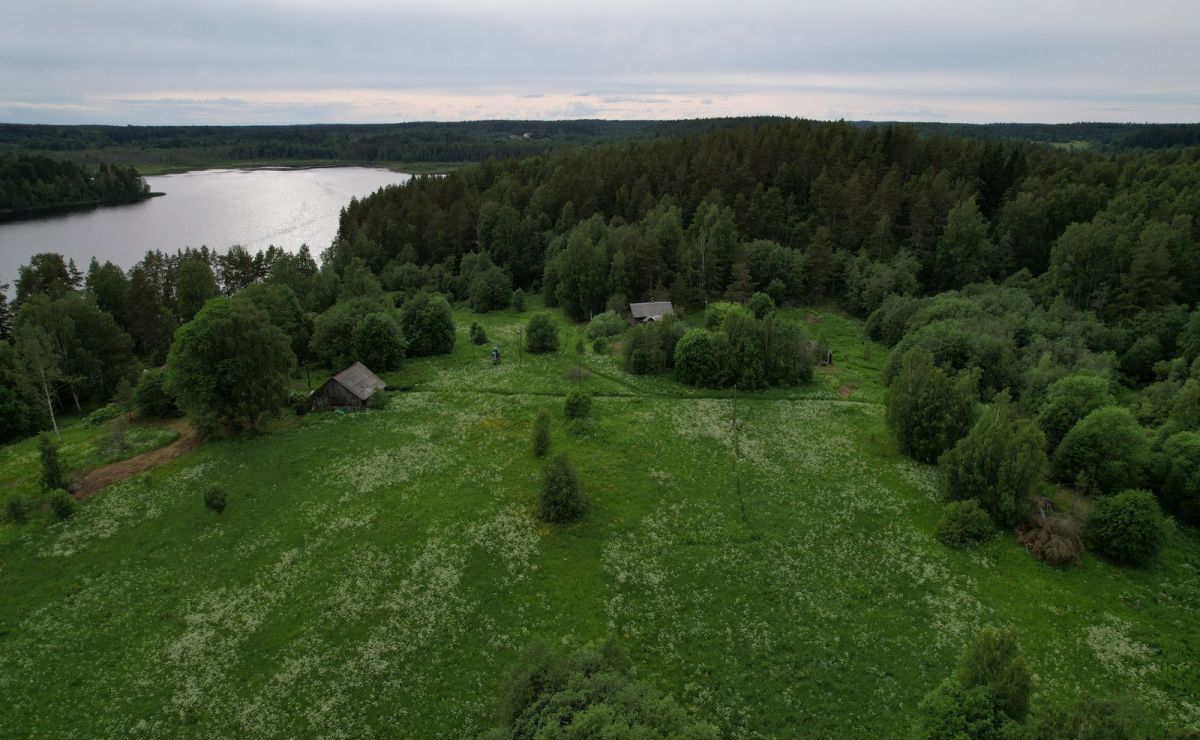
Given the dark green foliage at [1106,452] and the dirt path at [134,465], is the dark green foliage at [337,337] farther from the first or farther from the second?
the dark green foliage at [1106,452]

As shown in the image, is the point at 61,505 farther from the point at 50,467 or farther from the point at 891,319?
the point at 891,319

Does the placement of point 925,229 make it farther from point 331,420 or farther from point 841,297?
point 331,420

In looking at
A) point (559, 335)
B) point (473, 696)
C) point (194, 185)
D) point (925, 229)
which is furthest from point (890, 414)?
point (194, 185)

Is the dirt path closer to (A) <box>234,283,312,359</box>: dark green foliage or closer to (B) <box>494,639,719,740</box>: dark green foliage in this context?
(A) <box>234,283,312,359</box>: dark green foliage

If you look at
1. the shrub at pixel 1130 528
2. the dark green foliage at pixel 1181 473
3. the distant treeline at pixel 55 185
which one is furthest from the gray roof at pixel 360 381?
the distant treeline at pixel 55 185

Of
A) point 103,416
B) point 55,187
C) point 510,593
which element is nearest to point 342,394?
point 103,416

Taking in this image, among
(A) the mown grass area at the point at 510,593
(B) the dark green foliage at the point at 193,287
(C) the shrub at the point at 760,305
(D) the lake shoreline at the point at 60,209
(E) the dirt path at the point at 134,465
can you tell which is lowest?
(A) the mown grass area at the point at 510,593
